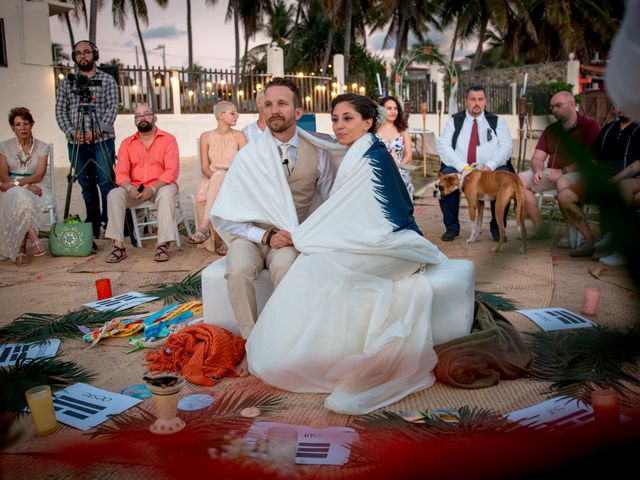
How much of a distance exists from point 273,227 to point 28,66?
486 inches

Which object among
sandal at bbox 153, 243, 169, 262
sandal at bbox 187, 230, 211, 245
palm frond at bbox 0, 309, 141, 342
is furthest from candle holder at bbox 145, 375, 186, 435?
sandal at bbox 153, 243, 169, 262

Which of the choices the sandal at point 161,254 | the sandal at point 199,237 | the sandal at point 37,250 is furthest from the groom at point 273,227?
the sandal at point 37,250

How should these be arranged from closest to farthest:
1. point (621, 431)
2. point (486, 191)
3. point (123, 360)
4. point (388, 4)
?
1. point (621, 431)
2. point (123, 360)
3. point (486, 191)
4. point (388, 4)

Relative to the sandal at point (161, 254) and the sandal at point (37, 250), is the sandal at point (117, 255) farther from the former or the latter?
the sandal at point (37, 250)

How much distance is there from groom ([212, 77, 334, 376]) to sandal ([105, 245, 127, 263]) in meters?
2.61

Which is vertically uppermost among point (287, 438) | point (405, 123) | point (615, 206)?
point (405, 123)

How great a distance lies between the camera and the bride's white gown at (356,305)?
117 inches

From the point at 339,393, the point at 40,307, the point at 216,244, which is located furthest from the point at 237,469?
the point at 216,244

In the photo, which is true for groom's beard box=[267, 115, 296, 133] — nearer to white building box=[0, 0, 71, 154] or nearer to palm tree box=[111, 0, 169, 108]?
white building box=[0, 0, 71, 154]

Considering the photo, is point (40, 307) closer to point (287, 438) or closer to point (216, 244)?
point (216, 244)

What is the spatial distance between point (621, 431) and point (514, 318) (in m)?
3.77

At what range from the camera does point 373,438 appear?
24.1 inches

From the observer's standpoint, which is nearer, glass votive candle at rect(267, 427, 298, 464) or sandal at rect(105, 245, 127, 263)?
glass votive candle at rect(267, 427, 298, 464)

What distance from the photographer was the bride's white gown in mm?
2982
